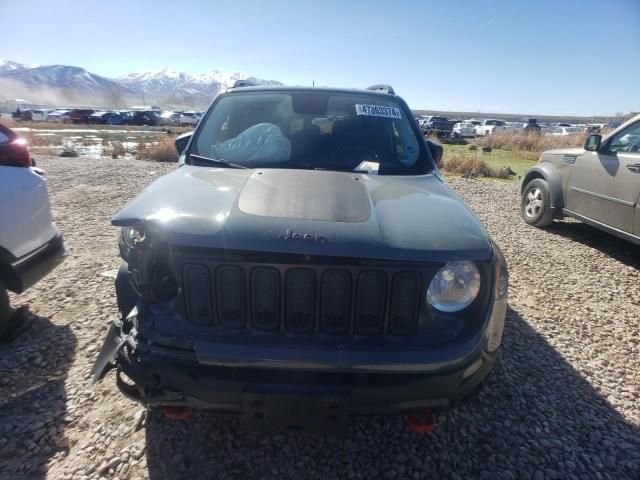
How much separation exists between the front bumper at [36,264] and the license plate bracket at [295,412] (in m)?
2.25

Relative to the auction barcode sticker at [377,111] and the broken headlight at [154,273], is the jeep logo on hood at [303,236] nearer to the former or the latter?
the broken headlight at [154,273]

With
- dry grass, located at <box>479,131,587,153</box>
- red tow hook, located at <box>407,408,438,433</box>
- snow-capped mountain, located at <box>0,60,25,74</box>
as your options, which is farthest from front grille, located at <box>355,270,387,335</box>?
snow-capped mountain, located at <box>0,60,25,74</box>

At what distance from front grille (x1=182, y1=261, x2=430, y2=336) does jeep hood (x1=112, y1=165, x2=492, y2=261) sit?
0.11 m

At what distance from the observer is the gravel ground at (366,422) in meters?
2.07

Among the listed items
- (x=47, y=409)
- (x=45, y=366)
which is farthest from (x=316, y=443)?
(x=45, y=366)

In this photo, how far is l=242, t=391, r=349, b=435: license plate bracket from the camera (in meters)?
1.61

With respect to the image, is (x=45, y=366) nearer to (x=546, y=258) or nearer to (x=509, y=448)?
(x=509, y=448)

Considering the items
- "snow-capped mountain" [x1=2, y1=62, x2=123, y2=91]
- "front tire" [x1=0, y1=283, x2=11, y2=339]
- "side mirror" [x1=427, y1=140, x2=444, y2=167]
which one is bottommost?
"front tire" [x1=0, y1=283, x2=11, y2=339]

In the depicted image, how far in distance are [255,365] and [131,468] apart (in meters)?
1.07

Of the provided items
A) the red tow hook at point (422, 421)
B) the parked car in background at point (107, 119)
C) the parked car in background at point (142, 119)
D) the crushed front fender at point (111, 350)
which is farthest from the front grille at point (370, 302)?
the parked car in background at point (107, 119)

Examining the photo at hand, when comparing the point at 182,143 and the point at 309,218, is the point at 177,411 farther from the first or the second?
the point at 182,143

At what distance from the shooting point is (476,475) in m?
2.06

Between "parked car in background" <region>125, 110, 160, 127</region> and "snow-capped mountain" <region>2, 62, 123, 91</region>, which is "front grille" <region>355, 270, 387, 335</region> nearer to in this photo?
"parked car in background" <region>125, 110, 160, 127</region>

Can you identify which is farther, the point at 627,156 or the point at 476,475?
the point at 627,156
